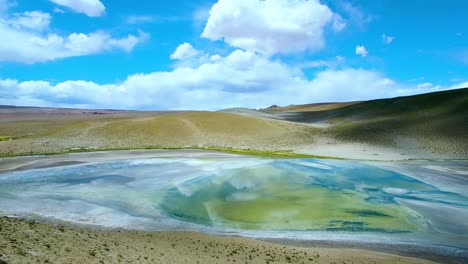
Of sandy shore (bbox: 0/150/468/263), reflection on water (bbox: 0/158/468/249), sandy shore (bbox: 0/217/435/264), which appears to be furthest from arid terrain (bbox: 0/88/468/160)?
sandy shore (bbox: 0/217/435/264)

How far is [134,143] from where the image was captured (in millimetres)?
60781

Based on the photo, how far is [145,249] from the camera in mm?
14266

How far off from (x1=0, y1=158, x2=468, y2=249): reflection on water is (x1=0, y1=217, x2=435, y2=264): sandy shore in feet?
10.1

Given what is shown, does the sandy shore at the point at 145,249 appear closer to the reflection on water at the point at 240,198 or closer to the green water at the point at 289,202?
the reflection on water at the point at 240,198

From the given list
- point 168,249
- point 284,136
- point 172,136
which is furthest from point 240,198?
point 284,136

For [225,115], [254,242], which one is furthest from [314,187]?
[225,115]

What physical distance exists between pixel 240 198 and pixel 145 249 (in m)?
12.5

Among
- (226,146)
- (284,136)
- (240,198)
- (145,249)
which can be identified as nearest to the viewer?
(145,249)

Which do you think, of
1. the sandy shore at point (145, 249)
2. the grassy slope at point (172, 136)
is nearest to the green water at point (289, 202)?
the sandy shore at point (145, 249)

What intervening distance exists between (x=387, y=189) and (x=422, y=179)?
22.2 ft

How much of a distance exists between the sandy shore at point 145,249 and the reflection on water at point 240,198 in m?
3.08

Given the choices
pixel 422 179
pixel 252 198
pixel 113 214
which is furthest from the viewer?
pixel 422 179

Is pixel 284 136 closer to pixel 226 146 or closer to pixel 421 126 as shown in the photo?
pixel 226 146

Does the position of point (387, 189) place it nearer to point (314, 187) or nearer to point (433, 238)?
point (314, 187)
